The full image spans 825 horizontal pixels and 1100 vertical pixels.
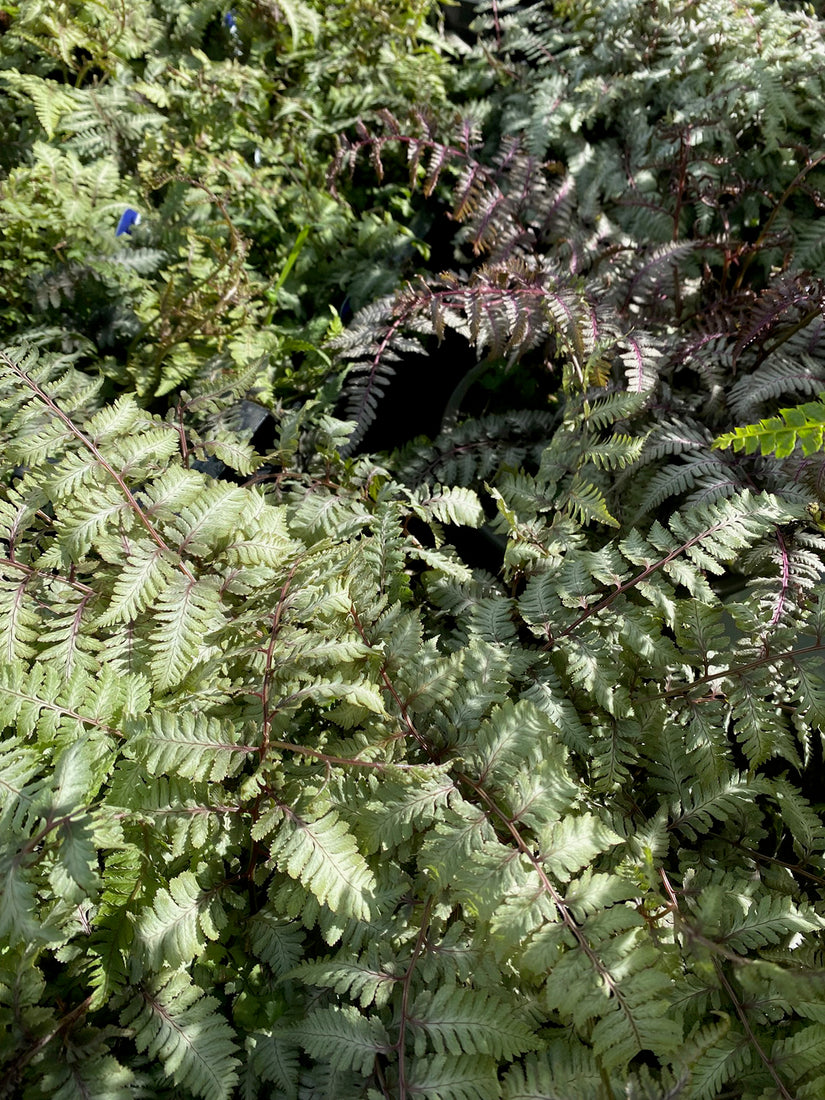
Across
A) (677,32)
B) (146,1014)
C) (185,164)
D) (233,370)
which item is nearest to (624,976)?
(146,1014)

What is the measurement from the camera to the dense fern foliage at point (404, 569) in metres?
1.39

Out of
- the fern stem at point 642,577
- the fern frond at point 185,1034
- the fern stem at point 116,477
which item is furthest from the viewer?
the fern stem at point 642,577

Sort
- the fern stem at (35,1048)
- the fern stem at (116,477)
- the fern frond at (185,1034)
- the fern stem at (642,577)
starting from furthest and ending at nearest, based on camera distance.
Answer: the fern stem at (642,577) → the fern stem at (116,477) → the fern frond at (185,1034) → the fern stem at (35,1048)

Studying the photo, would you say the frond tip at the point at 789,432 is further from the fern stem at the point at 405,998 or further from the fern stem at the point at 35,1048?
the fern stem at the point at 35,1048

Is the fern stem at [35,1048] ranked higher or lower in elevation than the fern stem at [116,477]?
lower

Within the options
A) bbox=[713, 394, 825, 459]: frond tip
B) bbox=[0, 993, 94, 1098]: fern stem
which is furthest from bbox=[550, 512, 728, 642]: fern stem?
bbox=[0, 993, 94, 1098]: fern stem

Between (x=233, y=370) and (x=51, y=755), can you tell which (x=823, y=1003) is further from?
(x=233, y=370)

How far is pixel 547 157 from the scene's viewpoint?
312cm

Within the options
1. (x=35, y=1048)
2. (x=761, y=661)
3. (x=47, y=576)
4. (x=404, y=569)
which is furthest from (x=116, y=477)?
(x=761, y=661)

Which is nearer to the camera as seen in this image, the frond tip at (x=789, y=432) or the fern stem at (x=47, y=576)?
the frond tip at (x=789, y=432)

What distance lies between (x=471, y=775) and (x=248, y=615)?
591 millimetres

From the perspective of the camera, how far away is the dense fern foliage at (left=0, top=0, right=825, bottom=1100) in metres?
1.39

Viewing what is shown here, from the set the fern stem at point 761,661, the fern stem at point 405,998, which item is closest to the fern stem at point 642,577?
the fern stem at point 761,661

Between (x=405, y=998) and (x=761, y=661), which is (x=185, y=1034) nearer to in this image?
(x=405, y=998)
